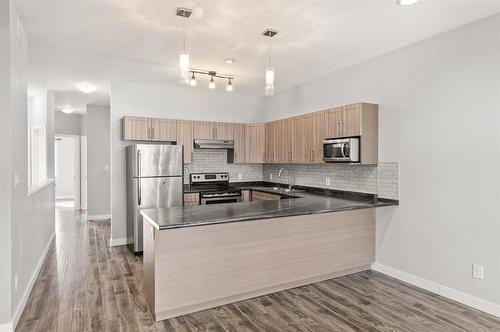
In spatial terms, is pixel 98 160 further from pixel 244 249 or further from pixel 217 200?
Result: pixel 244 249

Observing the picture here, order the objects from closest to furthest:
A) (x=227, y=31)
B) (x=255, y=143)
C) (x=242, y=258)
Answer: (x=242, y=258) → (x=227, y=31) → (x=255, y=143)

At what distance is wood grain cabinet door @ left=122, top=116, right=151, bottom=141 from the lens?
16.9 feet

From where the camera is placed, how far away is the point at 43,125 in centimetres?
571

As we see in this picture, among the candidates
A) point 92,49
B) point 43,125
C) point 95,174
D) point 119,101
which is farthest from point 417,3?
point 95,174

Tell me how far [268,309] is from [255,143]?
3.57 metres

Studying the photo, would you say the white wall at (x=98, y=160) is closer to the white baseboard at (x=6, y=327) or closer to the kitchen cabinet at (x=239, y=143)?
the kitchen cabinet at (x=239, y=143)

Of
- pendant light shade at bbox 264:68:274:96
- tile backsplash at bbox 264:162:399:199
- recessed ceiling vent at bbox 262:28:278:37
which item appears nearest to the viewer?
pendant light shade at bbox 264:68:274:96

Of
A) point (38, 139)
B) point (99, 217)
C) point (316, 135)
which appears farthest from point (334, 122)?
point (99, 217)

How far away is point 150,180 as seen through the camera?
195 inches

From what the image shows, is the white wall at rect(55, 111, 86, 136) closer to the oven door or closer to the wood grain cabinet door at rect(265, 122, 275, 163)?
the oven door

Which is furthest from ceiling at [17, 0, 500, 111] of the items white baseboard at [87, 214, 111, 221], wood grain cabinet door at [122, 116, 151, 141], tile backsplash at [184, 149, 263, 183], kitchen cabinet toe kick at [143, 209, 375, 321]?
white baseboard at [87, 214, 111, 221]

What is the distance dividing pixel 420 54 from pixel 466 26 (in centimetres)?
51

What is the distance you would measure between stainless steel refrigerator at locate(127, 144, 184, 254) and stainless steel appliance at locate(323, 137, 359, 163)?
235cm

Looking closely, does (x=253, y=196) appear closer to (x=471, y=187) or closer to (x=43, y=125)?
(x=471, y=187)
